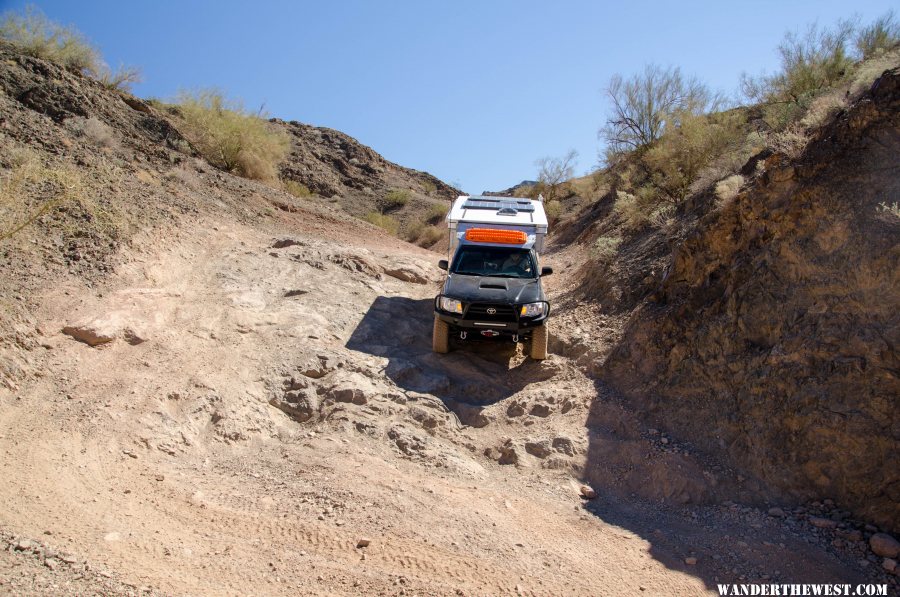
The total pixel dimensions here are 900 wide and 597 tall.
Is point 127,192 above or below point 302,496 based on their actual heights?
above

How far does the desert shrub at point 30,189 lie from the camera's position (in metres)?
7.34

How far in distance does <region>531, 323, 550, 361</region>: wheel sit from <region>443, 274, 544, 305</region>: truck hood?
452 millimetres

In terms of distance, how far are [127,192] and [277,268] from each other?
3.16 m

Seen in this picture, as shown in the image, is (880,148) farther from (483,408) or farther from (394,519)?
(394,519)

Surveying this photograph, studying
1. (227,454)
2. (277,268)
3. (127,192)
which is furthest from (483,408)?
(127,192)

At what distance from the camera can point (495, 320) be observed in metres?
8.40

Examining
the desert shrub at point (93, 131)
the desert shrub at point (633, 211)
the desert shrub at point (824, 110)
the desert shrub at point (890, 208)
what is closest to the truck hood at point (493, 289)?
the desert shrub at point (890, 208)

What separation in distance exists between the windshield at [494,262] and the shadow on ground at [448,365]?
1.16 metres

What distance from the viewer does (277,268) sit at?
1098 centimetres

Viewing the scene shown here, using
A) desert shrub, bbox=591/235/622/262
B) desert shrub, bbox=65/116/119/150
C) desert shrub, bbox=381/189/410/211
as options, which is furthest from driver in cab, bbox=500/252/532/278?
desert shrub, bbox=381/189/410/211

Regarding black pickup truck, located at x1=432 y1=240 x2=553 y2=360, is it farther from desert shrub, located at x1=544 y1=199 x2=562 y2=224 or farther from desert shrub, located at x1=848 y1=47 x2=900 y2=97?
desert shrub, located at x1=544 y1=199 x2=562 y2=224

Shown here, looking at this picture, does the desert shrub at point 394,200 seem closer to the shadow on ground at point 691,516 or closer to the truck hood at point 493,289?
the truck hood at point 493,289

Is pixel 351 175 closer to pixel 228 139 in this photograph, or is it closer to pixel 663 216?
pixel 228 139

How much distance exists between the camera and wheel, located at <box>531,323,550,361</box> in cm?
858
